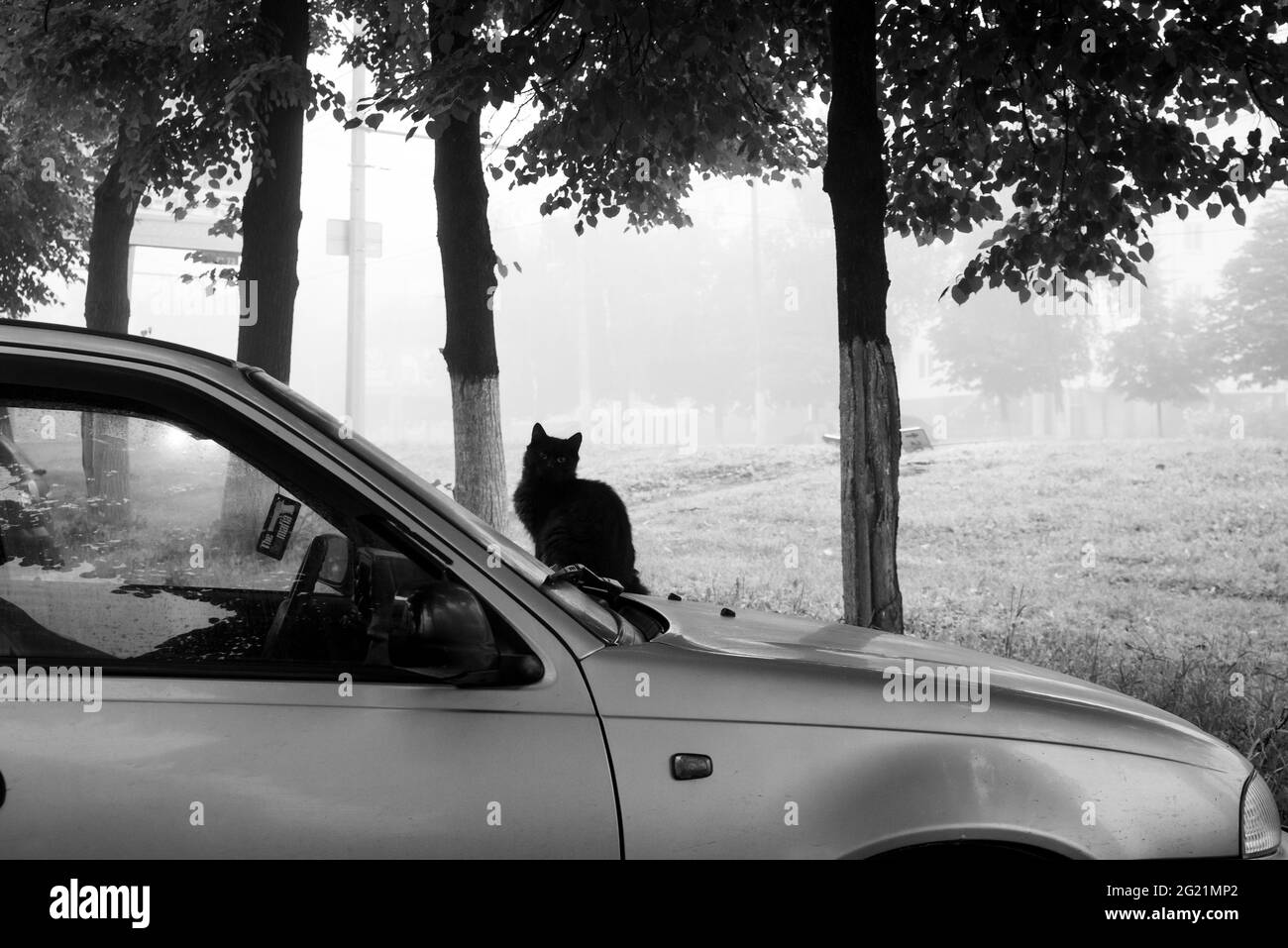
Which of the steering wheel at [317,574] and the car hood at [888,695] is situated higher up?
the steering wheel at [317,574]

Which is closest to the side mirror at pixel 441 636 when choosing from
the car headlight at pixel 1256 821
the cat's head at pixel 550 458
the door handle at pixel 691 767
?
the door handle at pixel 691 767

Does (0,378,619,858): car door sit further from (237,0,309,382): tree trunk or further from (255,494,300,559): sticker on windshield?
(237,0,309,382): tree trunk

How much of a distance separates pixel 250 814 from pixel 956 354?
44625mm

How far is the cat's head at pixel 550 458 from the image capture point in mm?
8812

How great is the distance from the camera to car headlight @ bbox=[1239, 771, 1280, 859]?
8.93ft

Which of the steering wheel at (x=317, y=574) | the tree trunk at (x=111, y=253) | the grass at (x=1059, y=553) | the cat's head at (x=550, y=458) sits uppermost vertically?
the tree trunk at (x=111, y=253)

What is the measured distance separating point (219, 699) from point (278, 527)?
1.43 feet

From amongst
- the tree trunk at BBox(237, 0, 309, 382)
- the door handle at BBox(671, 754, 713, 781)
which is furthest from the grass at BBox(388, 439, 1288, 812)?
the tree trunk at BBox(237, 0, 309, 382)

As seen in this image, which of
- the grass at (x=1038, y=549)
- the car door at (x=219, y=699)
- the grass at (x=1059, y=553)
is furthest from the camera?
the grass at (x=1059, y=553)

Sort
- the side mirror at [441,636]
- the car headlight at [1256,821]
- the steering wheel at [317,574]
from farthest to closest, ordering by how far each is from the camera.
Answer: the car headlight at [1256,821]
the steering wheel at [317,574]
the side mirror at [441,636]

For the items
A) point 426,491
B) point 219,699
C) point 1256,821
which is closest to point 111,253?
point 426,491

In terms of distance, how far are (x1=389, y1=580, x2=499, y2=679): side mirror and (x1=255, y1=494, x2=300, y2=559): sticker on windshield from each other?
0.38 m

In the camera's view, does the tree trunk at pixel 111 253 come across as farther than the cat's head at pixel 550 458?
Yes

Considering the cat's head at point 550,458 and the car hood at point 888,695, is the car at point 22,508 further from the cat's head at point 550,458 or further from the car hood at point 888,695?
the cat's head at point 550,458
